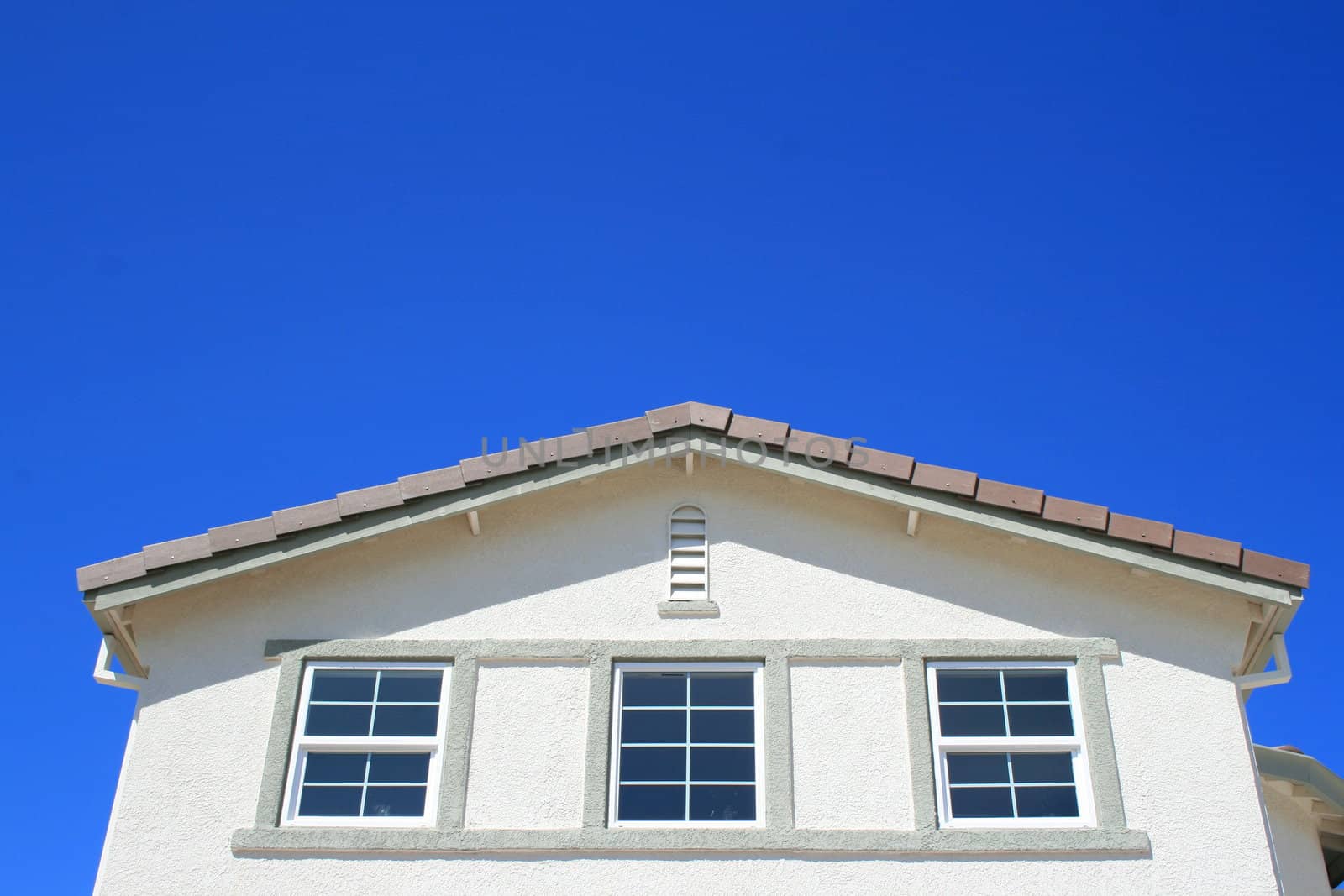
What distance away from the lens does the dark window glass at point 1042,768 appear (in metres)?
10.6

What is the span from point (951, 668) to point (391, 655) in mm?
4626

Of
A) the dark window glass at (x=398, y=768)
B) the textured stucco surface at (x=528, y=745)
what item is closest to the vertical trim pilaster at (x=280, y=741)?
the dark window glass at (x=398, y=768)

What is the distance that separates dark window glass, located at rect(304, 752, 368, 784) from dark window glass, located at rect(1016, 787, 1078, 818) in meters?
5.22

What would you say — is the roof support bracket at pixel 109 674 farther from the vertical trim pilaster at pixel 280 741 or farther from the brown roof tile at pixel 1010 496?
the brown roof tile at pixel 1010 496

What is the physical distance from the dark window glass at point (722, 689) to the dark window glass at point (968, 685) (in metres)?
1.56

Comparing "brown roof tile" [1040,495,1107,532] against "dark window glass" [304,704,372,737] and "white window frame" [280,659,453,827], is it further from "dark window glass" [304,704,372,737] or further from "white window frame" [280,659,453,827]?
"dark window glass" [304,704,372,737]

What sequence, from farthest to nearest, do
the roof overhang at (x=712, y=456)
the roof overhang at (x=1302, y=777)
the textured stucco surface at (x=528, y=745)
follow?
the roof overhang at (x=1302, y=777) < the roof overhang at (x=712, y=456) < the textured stucco surface at (x=528, y=745)

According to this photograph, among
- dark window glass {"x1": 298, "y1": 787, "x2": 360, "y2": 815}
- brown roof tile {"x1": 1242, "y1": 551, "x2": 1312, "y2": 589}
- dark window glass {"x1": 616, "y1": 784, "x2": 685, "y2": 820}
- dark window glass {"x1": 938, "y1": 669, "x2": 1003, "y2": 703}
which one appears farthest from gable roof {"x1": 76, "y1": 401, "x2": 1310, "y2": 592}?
dark window glass {"x1": 616, "y1": 784, "x2": 685, "y2": 820}

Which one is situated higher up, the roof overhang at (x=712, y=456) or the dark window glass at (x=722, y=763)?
the roof overhang at (x=712, y=456)

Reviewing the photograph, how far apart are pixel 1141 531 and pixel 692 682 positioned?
3.90 m

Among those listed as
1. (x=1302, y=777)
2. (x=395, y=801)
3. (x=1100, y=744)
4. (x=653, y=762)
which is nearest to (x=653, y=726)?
(x=653, y=762)

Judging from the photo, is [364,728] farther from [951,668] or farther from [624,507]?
[951,668]

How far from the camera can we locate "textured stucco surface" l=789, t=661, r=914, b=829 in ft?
34.1

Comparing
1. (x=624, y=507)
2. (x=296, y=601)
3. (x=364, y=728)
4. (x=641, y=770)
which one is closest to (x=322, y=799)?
(x=364, y=728)
